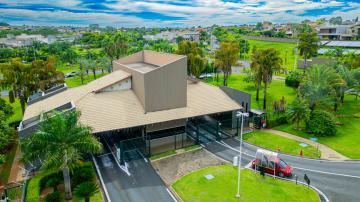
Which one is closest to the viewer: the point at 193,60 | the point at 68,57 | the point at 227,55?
the point at 227,55

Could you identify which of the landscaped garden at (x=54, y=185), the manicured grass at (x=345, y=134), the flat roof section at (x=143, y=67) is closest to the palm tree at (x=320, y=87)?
the manicured grass at (x=345, y=134)

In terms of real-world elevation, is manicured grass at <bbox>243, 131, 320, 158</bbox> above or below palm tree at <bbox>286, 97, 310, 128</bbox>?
below

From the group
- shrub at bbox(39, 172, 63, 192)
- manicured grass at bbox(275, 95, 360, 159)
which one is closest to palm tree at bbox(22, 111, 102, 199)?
shrub at bbox(39, 172, 63, 192)

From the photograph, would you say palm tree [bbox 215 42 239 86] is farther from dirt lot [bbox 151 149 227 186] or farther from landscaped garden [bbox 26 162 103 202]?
landscaped garden [bbox 26 162 103 202]

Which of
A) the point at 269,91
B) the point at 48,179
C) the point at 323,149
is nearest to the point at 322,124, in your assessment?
the point at 323,149

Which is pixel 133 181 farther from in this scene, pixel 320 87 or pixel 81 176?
pixel 320 87
